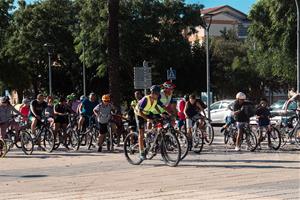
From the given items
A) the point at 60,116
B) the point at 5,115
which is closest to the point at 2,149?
the point at 5,115

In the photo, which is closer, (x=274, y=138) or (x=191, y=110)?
(x=274, y=138)

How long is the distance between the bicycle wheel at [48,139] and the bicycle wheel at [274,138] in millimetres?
5921

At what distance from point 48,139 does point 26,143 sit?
2.52ft

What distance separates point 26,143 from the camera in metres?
16.4

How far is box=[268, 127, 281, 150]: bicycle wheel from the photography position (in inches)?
628

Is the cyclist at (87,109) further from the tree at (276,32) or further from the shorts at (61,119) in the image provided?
the tree at (276,32)

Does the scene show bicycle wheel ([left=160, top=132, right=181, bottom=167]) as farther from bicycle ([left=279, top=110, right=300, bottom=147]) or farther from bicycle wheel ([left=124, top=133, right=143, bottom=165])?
bicycle ([left=279, top=110, right=300, bottom=147])

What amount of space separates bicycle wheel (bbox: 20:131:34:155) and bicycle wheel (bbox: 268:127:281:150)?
252 inches

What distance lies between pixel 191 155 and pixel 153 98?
2677mm

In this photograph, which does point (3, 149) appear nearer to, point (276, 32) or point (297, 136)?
point (297, 136)

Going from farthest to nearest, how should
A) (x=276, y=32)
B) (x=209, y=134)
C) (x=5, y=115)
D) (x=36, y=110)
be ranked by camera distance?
(x=276, y=32), (x=209, y=134), (x=36, y=110), (x=5, y=115)

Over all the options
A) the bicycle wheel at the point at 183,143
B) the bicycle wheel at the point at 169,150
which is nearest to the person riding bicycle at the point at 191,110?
the bicycle wheel at the point at 183,143

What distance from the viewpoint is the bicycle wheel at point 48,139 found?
1681cm

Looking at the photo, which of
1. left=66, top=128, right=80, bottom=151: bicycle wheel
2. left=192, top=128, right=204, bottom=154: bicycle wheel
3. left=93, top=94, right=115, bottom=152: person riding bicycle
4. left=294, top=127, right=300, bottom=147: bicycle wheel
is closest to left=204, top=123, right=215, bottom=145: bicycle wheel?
left=192, top=128, right=204, bottom=154: bicycle wheel
